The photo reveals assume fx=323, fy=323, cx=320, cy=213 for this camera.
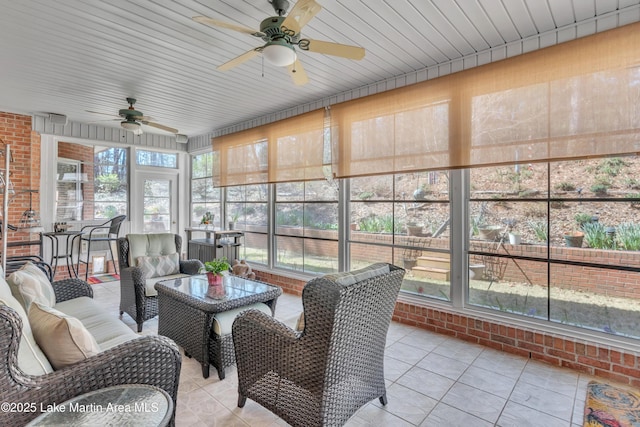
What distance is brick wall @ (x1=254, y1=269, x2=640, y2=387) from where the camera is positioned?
8.23ft

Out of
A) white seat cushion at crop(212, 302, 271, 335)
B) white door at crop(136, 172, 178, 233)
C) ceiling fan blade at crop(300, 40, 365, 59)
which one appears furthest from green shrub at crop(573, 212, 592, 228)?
white door at crop(136, 172, 178, 233)

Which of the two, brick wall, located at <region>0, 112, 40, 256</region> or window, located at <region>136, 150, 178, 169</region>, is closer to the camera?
brick wall, located at <region>0, 112, 40, 256</region>

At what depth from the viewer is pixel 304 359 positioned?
1.70 meters

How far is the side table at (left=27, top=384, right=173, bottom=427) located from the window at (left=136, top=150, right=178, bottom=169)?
5.95m

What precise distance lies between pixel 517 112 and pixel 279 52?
82.5 inches

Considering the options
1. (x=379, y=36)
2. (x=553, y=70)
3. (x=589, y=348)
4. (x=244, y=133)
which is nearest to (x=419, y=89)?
(x=379, y=36)

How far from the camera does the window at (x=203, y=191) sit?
252 inches

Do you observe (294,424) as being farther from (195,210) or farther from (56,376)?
(195,210)

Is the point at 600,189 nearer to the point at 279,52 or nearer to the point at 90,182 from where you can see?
the point at 279,52

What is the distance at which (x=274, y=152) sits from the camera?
4.89 m

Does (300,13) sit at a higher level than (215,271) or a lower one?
higher

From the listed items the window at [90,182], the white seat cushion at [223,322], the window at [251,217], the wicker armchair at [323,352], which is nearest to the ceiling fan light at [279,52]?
the wicker armchair at [323,352]

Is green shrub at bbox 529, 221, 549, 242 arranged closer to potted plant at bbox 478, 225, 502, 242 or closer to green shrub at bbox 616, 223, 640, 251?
potted plant at bbox 478, 225, 502, 242

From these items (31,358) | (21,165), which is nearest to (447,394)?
(31,358)
